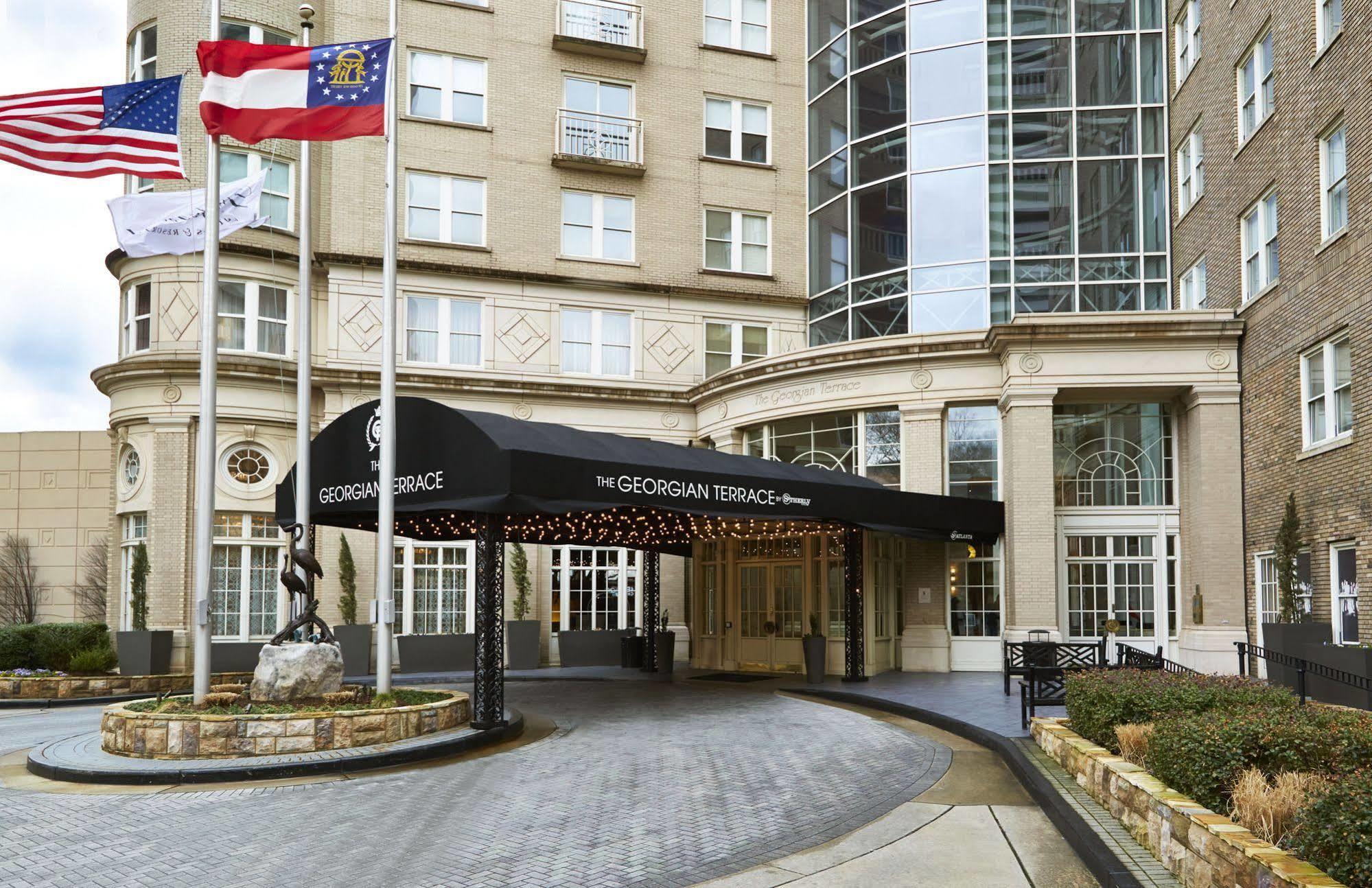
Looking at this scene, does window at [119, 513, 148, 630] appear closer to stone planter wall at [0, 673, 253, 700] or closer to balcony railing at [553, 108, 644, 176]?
stone planter wall at [0, 673, 253, 700]

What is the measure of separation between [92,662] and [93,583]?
97.5ft

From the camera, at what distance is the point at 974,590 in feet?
75.7

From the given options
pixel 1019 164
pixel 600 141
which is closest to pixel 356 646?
pixel 600 141

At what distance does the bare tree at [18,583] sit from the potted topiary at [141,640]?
26.9 m

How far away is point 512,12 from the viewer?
2905cm

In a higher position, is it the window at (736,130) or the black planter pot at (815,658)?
the window at (736,130)

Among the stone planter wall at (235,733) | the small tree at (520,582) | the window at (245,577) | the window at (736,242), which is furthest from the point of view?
the window at (736,242)

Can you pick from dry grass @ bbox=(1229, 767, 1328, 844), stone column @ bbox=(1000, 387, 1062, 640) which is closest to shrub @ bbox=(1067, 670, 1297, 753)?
dry grass @ bbox=(1229, 767, 1328, 844)

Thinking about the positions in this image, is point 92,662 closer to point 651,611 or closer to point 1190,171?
point 651,611

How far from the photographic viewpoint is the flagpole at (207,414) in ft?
45.0

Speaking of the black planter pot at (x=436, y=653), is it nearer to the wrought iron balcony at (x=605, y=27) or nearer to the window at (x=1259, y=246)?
the wrought iron balcony at (x=605, y=27)

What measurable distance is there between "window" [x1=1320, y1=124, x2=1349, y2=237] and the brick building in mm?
22

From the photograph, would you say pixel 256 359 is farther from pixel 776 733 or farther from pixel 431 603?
pixel 776 733

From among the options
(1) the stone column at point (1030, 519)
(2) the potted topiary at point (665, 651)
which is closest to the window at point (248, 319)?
(2) the potted topiary at point (665, 651)
